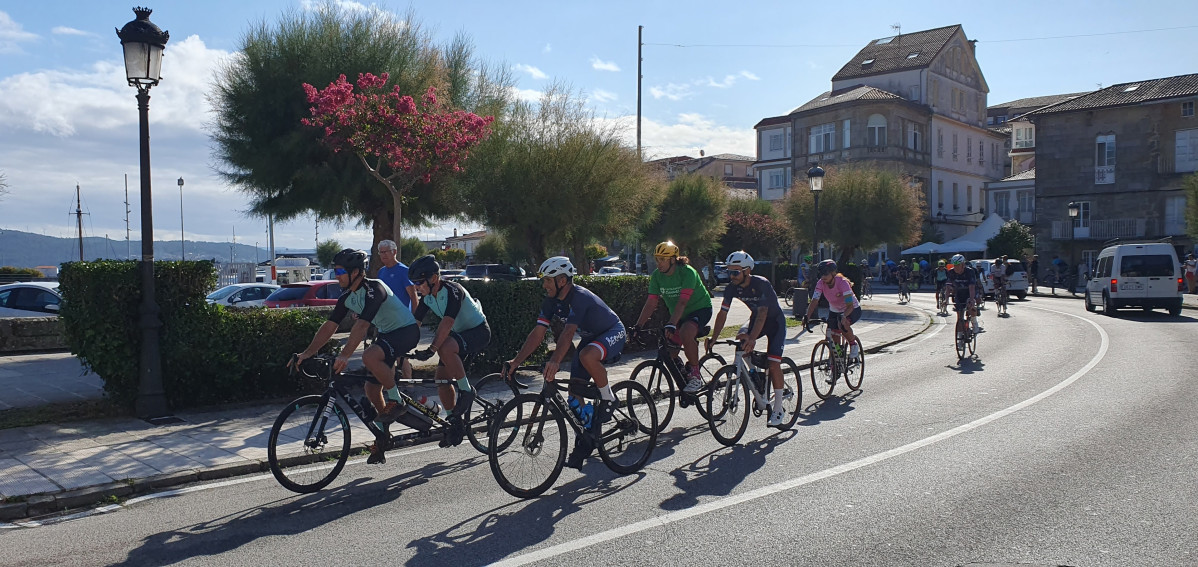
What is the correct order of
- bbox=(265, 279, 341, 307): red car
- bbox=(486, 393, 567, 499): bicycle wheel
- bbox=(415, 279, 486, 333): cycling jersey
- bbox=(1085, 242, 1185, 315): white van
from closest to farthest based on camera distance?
bbox=(486, 393, 567, 499): bicycle wheel, bbox=(415, 279, 486, 333): cycling jersey, bbox=(265, 279, 341, 307): red car, bbox=(1085, 242, 1185, 315): white van

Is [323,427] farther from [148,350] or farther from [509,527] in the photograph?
[148,350]

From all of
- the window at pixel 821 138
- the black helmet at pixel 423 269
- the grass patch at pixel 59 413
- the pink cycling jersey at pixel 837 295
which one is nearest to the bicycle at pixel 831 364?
the pink cycling jersey at pixel 837 295

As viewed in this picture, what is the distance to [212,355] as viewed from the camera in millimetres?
9750

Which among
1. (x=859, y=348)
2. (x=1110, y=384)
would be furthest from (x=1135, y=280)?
(x=859, y=348)

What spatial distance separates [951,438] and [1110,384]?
4.65 m

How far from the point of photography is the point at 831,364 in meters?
10.9

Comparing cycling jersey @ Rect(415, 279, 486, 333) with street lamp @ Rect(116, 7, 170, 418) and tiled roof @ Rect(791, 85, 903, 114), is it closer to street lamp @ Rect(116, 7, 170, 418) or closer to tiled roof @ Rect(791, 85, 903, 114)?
street lamp @ Rect(116, 7, 170, 418)

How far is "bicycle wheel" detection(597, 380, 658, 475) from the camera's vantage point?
22.4ft

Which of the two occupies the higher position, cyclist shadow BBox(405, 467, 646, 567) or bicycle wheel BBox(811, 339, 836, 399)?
bicycle wheel BBox(811, 339, 836, 399)

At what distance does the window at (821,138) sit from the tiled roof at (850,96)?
1413mm

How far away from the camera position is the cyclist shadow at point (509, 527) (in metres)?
5.03

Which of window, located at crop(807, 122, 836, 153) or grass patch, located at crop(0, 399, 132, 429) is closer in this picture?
grass patch, located at crop(0, 399, 132, 429)

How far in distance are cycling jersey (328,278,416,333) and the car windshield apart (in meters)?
13.9

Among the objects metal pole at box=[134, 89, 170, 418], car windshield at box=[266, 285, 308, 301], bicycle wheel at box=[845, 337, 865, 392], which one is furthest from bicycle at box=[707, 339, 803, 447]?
car windshield at box=[266, 285, 308, 301]
